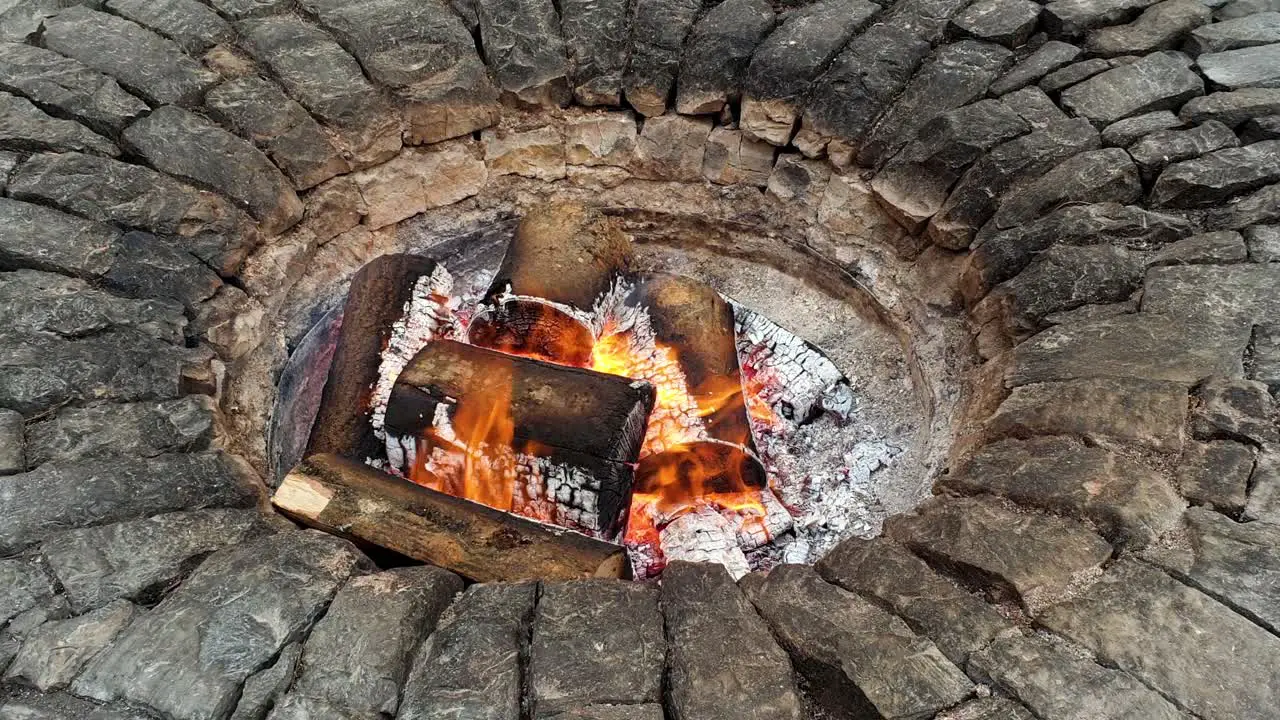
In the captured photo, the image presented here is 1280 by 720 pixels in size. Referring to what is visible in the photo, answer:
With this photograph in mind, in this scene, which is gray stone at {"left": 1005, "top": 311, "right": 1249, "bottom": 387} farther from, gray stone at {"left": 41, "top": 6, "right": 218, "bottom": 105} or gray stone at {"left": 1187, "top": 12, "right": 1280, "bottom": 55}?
gray stone at {"left": 41, "top": 6, "right": 218, "bottom": 105}

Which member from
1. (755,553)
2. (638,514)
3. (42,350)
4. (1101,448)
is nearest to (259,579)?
(42,350)

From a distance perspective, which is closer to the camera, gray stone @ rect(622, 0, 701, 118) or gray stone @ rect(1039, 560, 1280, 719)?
gray stone @ rect(1039, 560, 1280, 719)

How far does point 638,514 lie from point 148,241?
182 centimetres

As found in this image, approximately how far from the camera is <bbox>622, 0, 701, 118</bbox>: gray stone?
10.9 ft

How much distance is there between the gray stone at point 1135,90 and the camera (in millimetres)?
2789

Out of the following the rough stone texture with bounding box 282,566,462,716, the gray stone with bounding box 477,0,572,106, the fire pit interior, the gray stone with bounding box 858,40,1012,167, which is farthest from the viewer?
the gray stone with bounding box 477,0,572,106

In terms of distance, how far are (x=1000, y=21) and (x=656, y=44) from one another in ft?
4.32

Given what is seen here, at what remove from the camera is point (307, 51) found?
3133 mm

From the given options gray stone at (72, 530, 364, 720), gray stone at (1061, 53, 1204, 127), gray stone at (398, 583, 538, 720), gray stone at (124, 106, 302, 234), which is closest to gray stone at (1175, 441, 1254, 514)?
gray stone at (1061, 53, 1204, 127)

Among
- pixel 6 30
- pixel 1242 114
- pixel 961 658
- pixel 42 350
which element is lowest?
pixel 961 658

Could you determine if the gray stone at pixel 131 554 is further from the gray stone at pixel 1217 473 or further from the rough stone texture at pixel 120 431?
the gray stone at pixel 1217 473

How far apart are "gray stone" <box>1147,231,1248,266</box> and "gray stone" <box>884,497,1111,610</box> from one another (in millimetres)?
998

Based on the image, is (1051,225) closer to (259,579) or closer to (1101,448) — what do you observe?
(1101,448)

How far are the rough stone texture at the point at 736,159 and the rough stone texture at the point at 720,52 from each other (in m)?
0.13
